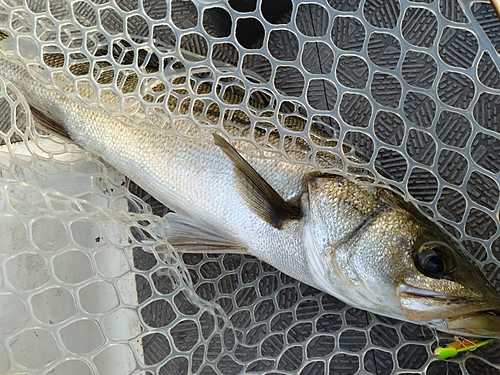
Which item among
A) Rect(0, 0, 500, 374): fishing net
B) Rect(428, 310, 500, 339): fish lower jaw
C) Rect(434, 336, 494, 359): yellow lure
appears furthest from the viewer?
Rect(0, 0, 500, 374): fishing net

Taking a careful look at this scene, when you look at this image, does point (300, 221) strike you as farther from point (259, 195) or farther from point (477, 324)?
point (477, 324)

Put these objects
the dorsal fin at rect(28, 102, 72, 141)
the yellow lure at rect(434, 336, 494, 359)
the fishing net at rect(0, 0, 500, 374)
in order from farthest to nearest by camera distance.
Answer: the dorsal fin at rect(28, 102, 72, 141) < the fishing net at rect(0, 0, 500, 374) < the yellow lure at rect(434, 336, 494, 359)

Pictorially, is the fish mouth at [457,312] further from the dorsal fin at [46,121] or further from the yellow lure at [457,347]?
the dorsal fin at [46,121]

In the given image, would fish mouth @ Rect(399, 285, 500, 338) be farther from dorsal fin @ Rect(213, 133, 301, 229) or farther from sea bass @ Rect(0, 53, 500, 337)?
dorsal fin @ Rect(213, 133, 301, 229)

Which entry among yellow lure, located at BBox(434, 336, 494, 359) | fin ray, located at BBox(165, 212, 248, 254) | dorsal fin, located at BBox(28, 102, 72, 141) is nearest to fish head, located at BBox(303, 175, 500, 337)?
yellow lure, located at BBox(434, 336, 494, 359)

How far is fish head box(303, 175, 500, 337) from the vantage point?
3.18 ft

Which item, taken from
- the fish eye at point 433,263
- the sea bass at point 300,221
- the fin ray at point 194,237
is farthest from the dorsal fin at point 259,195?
the fish eye at point 433,263

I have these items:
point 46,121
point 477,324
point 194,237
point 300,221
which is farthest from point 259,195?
point 46,121

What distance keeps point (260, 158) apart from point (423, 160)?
52 cm

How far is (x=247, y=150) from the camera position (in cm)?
120

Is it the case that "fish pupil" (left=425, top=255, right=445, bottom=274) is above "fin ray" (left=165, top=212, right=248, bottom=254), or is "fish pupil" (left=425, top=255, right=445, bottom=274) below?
above

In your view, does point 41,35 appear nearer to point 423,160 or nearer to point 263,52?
point 263,52

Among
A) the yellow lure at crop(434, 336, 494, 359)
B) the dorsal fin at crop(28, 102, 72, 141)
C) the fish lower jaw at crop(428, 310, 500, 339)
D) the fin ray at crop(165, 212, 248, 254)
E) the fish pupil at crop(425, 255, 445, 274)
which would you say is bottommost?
the fin ray at crop(165, 212, 248, 254)

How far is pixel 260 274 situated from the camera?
1385 mm
